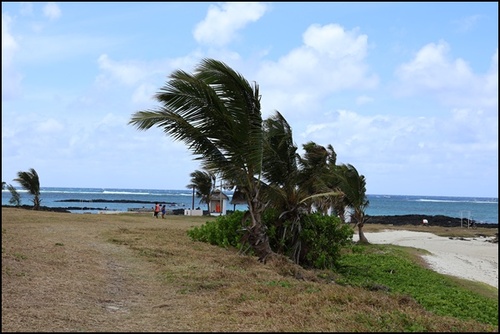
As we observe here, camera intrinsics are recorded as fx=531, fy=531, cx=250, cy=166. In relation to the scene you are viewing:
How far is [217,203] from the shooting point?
168ft

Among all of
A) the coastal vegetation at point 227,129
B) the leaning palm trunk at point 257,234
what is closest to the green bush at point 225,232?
the coastal vegetation at point 227,129

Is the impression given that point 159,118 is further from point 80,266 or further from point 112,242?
point 112,242

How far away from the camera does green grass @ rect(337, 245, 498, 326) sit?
9.36 meters

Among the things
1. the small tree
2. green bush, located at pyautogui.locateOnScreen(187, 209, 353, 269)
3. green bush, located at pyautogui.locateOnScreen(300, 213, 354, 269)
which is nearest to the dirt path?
green bush, located at pyautogui.locateOnScreen(187, 209, 353, 269)

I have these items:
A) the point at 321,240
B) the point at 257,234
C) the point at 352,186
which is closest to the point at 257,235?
the point at 257,234

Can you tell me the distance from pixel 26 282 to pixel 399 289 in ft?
26.5

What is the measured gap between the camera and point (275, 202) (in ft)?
48.0

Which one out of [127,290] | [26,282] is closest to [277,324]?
[127,290]

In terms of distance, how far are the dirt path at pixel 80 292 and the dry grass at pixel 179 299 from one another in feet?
0.04

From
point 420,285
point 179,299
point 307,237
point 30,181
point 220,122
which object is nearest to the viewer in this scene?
point 179,299

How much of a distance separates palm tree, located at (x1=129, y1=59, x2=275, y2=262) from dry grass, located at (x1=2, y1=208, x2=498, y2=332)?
192 centimetres

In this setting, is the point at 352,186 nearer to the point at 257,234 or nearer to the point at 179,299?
the point at 257,234

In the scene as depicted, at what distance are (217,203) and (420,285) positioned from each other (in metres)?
38.8

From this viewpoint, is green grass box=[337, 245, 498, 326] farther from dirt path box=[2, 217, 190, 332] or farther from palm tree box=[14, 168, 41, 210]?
palm tree box=[14, 168, 41, 210]
